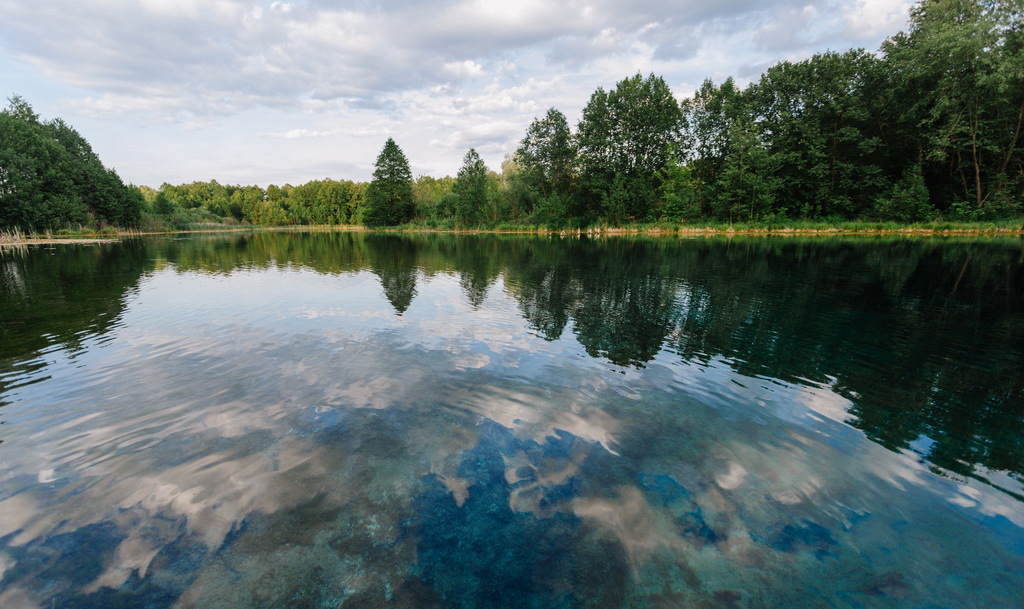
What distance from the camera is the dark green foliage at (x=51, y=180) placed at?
183ft

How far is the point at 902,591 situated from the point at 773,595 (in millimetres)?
1287

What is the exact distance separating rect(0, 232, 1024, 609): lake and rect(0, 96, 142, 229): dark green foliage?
227 ft

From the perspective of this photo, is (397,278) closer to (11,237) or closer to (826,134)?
(826,134)

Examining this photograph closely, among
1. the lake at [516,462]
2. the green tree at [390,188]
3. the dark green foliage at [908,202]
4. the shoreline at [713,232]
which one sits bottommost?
the lake at [516,462]

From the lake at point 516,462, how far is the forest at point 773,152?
51769mm

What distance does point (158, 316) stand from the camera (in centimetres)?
1460

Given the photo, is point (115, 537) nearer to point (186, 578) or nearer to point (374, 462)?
point (186, 578)

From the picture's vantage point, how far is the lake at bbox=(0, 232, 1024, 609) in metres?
4.04

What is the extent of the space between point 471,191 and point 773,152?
55655mm


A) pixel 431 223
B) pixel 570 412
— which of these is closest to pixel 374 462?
pixel 570 412

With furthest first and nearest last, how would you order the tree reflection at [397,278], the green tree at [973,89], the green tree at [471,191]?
the green tree at [471,191]
the green tree at [973,89]
the tree reflection at [397,278]

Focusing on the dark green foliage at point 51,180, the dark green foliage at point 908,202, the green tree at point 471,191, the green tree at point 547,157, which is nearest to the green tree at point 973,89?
the dark green foliage at point 908,202

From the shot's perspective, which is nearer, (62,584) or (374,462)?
(62,584)

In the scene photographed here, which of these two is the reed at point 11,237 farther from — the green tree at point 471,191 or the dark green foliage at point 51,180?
the green tree at point 471,191
